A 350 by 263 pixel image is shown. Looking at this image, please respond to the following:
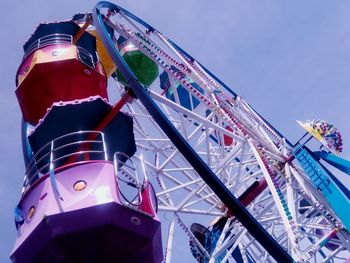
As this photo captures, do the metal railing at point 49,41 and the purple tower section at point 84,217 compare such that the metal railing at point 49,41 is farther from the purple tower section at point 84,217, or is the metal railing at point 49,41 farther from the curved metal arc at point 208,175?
the purple tower section at point 84,217

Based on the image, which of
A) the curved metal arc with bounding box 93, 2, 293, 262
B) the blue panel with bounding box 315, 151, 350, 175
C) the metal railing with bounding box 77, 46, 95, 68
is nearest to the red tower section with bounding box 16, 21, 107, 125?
the metal railing with bounding box 77, 46, 95, 68

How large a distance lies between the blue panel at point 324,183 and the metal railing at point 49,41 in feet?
22.1

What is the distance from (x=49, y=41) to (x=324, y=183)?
7881mm

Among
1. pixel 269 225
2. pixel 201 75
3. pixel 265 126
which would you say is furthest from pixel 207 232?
pixel 201 75

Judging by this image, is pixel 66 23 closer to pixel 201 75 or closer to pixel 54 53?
pixel 54 53

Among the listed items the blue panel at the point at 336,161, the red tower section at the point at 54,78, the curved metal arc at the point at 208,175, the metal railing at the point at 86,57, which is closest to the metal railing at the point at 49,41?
the red tower section at the point at 54,78

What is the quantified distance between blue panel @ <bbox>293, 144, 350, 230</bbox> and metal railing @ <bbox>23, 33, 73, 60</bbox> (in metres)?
6.74

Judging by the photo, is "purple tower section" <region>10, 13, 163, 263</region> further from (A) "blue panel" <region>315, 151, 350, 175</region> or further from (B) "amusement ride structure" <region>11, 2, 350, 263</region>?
(A) "blue panel" <region>315, 151, 350, 175</region>

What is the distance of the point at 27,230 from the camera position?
878 cm

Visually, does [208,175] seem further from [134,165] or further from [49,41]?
[49,41]

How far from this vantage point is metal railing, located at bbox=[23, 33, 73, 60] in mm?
14434

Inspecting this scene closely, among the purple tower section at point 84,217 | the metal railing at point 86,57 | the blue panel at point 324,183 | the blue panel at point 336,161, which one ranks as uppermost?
the blue panel at point 336,161

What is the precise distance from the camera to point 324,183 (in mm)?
13117

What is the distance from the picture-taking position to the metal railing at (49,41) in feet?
47.4
